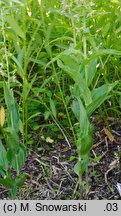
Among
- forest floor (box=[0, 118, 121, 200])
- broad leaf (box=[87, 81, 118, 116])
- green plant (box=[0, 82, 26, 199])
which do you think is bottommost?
forest floor (box=[0, 118, 121, 200])

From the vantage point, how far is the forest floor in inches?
66.4

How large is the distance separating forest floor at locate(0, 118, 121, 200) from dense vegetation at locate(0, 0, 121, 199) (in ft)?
0.03

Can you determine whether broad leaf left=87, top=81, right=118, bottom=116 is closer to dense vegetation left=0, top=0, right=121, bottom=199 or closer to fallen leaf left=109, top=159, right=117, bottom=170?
dense vegetation left=0, top=0, right=121, bottom=199

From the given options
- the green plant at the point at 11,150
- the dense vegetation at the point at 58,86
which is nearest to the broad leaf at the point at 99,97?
the dense vegetation at the point at 58,86

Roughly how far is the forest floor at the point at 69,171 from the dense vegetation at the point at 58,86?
10 mm

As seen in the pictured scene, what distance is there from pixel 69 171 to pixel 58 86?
376 mm

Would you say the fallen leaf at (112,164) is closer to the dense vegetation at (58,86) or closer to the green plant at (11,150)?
the dense vegetation at (58,86)

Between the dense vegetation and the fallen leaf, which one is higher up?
the dense vegetation

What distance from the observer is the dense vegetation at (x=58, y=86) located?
1.53 metres

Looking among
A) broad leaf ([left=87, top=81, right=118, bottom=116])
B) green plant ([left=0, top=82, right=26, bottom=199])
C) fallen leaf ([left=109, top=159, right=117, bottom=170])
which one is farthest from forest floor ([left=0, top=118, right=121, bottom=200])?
broad leaf ([left=87, top=81, right=118, bottom=116])

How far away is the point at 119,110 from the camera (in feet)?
6.56

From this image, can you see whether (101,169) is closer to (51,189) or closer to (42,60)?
(51,189)

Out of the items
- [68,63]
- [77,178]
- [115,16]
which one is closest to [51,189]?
[77,178]

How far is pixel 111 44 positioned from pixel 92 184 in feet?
1.90
